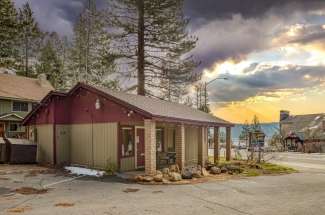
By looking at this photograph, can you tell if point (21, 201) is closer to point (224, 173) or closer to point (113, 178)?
point (113, 178)

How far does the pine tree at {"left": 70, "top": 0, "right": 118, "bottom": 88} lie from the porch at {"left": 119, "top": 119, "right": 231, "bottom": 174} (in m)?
19.7

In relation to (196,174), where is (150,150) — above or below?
above

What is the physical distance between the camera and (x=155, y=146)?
1767 centimetres

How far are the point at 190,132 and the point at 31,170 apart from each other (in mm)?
10539

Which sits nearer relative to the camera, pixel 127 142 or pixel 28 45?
pixel 127 142

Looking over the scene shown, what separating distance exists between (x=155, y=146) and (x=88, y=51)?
31.9 meters

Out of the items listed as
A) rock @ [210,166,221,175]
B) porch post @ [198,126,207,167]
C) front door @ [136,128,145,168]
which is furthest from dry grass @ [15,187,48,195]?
porch post @ [198,126,207,167]

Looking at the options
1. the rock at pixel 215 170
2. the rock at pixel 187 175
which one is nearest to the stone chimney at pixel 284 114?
the rock at pixel 215 170

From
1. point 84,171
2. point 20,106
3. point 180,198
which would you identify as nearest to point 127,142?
point 84,171

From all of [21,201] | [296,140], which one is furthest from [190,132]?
[296,140]

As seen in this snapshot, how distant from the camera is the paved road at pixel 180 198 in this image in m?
10.5

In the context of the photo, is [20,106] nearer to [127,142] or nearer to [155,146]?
[127,142]

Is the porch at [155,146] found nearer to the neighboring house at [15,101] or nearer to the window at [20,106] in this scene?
the neighboring house at [15,101]

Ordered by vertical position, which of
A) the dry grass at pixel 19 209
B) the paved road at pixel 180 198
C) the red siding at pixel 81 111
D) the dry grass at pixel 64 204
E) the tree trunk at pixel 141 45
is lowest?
the paved road at pixel 180 198
